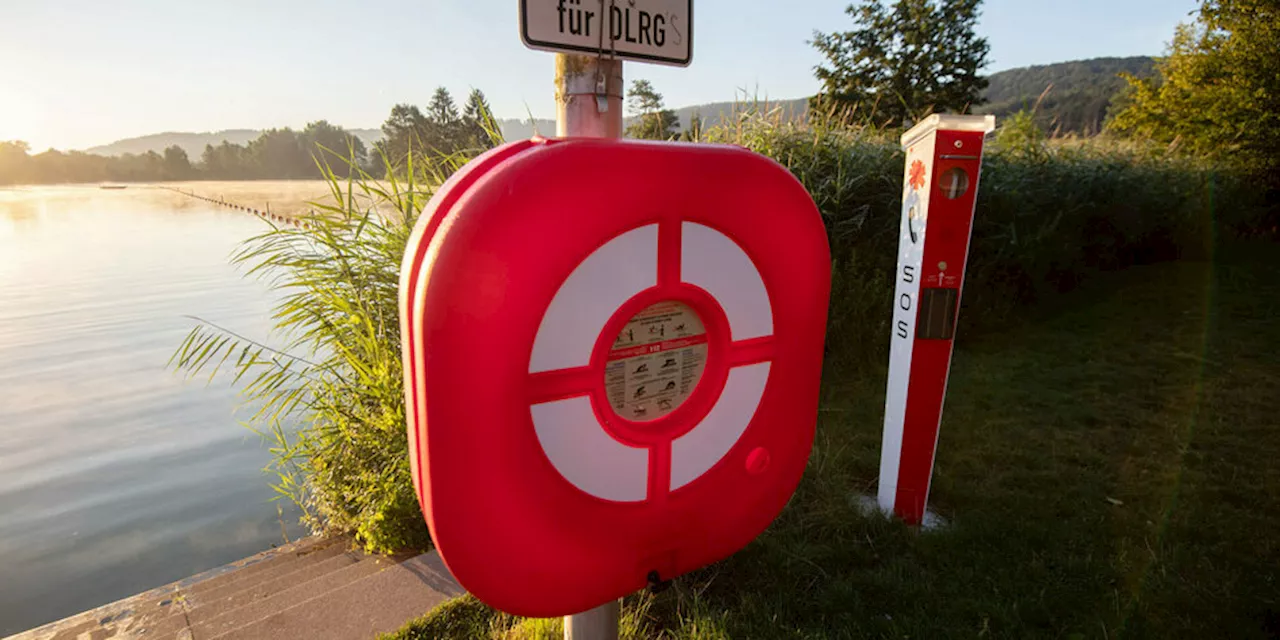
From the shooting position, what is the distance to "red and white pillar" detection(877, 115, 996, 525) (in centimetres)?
238

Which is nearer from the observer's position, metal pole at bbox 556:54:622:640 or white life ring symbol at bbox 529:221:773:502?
white life ring symbol at bbox 529:221:773:502

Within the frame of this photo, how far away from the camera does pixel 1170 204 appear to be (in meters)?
A: 8.83

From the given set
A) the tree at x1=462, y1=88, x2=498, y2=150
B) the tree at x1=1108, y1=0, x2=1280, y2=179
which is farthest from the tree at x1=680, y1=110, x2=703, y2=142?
the tree at x1=1108, y1=0, x2=1280, y2=179

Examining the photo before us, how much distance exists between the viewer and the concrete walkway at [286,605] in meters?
2.18

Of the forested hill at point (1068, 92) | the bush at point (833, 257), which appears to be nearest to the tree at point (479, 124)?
the bush at point (833, 257)

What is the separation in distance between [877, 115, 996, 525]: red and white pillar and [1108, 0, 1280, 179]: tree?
39.4ft

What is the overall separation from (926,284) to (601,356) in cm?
169

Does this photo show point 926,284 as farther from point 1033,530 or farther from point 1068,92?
point 1068,92

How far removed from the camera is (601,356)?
4.09ft

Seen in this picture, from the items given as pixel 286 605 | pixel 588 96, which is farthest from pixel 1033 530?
pixel 286 605

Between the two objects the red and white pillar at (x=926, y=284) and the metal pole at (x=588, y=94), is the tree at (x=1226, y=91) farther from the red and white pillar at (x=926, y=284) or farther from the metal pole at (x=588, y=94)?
the metal pole at (x=588, y=94)

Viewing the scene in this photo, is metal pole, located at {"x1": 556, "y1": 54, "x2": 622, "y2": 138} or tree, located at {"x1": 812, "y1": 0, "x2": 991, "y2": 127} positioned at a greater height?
tree, located at {"x1": 812, "y1": 0, "x2": 991, "y2": 127}

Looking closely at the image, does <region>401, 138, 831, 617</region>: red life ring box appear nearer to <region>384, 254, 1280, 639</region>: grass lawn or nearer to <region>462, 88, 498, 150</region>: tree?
<region>384, 254, 1280, 639</region>: grass lawn

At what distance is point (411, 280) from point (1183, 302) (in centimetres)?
868
